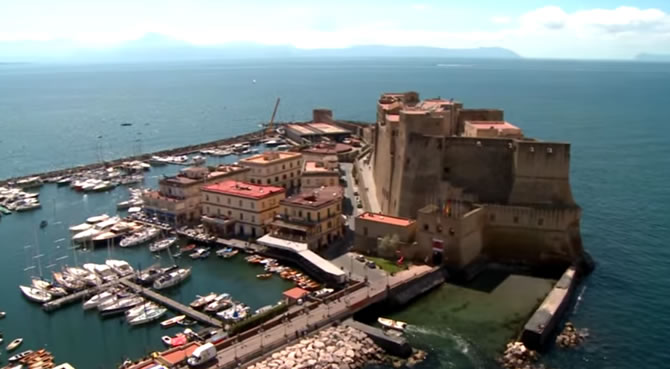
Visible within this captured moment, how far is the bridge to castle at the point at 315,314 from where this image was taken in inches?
1219

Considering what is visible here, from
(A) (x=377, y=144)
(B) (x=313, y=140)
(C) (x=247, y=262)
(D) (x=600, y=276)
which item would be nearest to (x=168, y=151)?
(B) (x=313, y=140)

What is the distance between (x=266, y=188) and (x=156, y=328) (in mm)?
21261

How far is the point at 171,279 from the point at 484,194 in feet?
88.0

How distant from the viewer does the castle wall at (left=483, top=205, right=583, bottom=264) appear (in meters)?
44.6

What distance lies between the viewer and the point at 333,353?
3150cm

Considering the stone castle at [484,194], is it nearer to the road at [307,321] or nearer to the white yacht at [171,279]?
the road at [307,321]

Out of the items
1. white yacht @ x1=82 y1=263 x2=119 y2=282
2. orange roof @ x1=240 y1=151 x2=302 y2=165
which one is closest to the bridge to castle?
white yacht @ x1=82 y1=263 x2=119 y2=282

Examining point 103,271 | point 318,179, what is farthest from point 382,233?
point 103,271

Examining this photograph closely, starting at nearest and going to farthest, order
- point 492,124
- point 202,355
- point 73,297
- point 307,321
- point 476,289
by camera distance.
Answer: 1. point 202,355
2. point 307,321
3. point 73,297
4. point 476,289
5. point 492,124

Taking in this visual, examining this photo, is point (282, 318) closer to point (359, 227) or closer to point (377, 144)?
point (359, 227)

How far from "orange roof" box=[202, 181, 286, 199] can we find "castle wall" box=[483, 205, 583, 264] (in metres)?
20.6

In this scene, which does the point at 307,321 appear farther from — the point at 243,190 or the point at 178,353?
the point at 243,190

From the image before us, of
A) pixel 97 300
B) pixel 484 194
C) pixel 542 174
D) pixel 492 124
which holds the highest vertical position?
pixel 492 124

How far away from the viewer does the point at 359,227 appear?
152 ft
